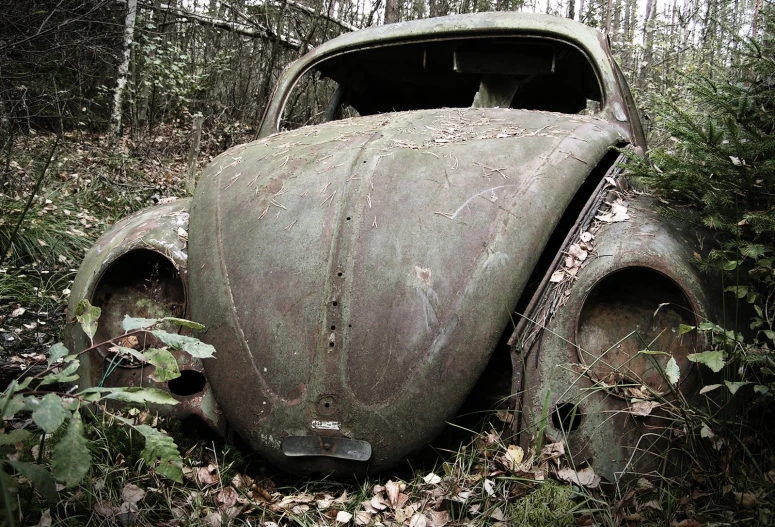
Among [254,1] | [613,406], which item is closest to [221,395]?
[613,406]

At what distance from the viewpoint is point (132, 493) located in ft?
6.47

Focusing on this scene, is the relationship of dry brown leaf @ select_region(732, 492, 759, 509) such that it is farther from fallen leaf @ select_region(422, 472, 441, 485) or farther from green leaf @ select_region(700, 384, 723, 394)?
fallen leaf @ select_region(422, 472, 441, 485)

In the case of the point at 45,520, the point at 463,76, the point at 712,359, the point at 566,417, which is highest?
the point at 463,76

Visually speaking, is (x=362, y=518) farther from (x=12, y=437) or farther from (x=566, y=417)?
(x=12, y=437)

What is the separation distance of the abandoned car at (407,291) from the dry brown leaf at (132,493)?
34 cm

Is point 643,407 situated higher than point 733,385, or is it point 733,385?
point 733,385

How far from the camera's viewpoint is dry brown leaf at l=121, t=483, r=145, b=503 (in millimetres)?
1949

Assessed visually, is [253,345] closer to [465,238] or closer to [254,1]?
[465,238]

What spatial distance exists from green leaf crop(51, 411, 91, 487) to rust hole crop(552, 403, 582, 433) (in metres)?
1.37

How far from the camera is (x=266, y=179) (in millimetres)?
2531

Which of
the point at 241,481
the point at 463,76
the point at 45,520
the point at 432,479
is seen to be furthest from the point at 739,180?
the point at 463,76

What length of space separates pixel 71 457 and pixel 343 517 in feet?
2.82

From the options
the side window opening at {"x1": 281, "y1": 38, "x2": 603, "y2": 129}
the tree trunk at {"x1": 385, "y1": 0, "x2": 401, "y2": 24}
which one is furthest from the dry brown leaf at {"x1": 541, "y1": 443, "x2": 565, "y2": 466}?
the tree trunk at {"x1": 385, "y1": 0, "x2": 401, "y2": 24}

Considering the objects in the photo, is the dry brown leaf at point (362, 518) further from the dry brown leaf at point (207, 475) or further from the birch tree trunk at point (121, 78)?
the birch tree trunk at point (121, 78)
